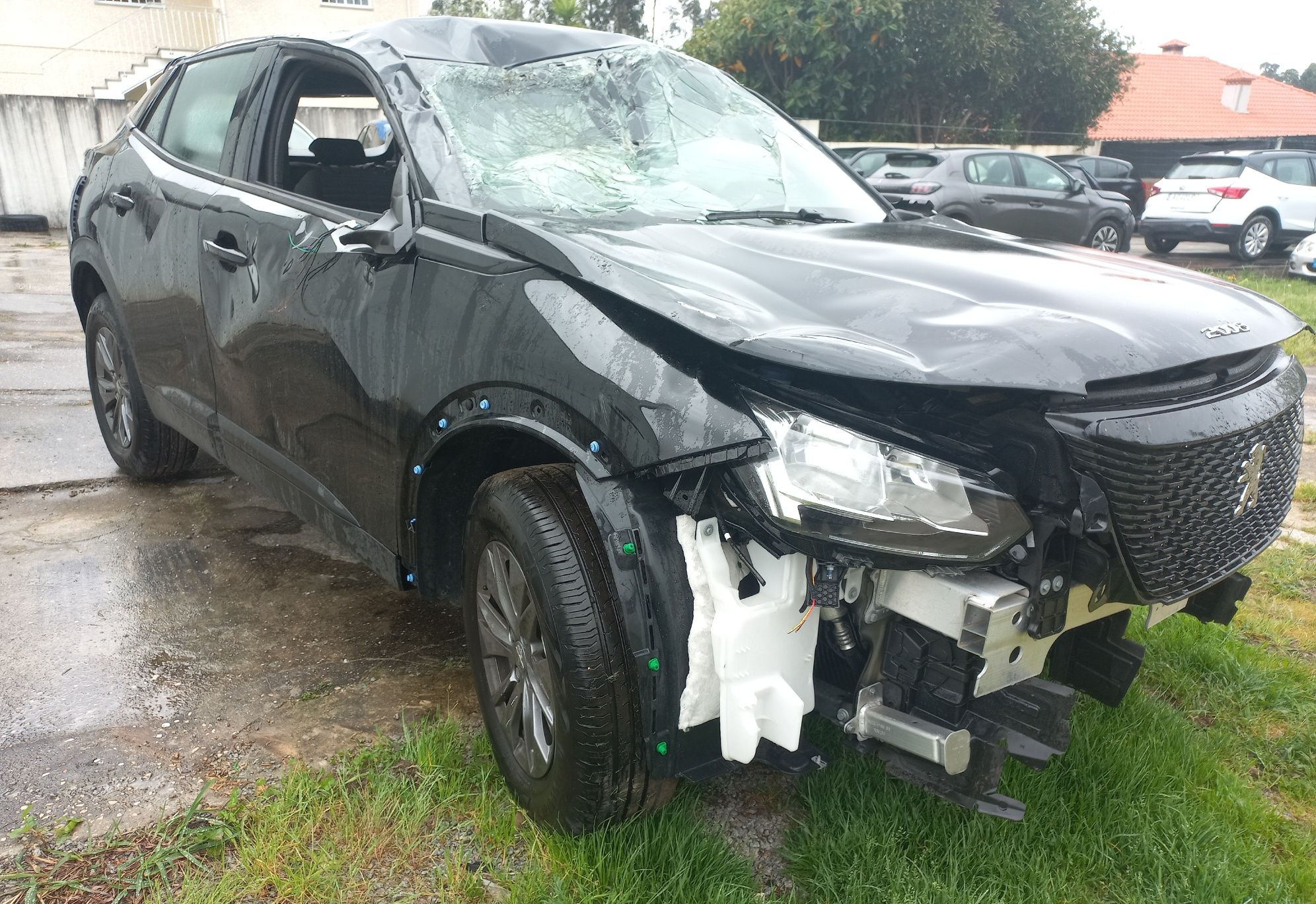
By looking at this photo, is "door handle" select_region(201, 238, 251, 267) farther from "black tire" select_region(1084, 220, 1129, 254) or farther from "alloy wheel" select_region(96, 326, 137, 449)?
"black tire" select_region(1084, 220, 1129, 254)

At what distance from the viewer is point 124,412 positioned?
4480 millimetres

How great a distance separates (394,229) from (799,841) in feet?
5.74

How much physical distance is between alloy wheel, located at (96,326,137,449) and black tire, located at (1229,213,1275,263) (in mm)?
14888

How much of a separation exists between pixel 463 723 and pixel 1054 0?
26.0m

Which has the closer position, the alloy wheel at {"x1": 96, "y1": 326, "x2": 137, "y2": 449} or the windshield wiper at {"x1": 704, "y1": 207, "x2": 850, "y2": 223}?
the windshield wiper at {"x1": 704, "y1": 207, "x2": 850, "y2": 223}

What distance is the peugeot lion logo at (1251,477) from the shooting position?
2.01 meters

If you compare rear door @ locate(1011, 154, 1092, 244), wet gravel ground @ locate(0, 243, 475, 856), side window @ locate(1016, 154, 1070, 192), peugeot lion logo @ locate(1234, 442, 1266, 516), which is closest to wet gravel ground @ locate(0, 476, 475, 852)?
wet gravel ground @ locate(0, 243, 475, 856)

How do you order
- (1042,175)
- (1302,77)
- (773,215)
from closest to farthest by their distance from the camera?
(773,215), (1042,175), (1302,77)

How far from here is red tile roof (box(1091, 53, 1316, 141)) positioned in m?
32.5

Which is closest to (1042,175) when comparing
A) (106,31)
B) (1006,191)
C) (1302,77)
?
(1006,191)

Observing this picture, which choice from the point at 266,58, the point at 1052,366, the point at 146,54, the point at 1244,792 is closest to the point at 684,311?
the point at 1052,366

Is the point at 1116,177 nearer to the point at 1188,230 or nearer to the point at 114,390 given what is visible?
the point at 1188,230

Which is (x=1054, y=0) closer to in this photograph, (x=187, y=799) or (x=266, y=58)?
(x=266, y=58)

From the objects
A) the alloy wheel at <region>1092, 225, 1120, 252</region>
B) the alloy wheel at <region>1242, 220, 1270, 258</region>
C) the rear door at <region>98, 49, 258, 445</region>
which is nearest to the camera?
the rear door at <region>98, 49, 258, 445</region>
